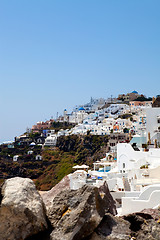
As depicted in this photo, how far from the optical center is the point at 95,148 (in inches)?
2881

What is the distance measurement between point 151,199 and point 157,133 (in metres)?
13.6

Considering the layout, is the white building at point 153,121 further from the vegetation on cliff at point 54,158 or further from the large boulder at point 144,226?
the vegetation on cliff at point 54,158

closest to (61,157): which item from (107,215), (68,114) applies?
(68,114)

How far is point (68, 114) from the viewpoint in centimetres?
12012

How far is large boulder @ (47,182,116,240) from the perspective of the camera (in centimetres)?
572

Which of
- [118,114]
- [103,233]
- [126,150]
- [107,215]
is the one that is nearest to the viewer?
[103,233]

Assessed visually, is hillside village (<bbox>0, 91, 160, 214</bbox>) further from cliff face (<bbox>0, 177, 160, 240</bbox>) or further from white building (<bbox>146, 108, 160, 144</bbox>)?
cliff face (<bbox>0, 177, 160, 240</bbox>)

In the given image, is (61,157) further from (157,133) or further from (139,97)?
(157,133)

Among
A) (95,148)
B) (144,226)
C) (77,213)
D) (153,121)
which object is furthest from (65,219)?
(95,148)

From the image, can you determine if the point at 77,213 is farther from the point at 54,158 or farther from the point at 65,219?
the point at 54,158

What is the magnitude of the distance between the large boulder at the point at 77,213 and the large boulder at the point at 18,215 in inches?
16.0

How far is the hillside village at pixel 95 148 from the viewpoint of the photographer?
763 inches

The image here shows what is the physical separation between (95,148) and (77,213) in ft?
222

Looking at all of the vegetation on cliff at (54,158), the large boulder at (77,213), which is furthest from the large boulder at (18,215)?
the vegetation on cliff at (54,158)
